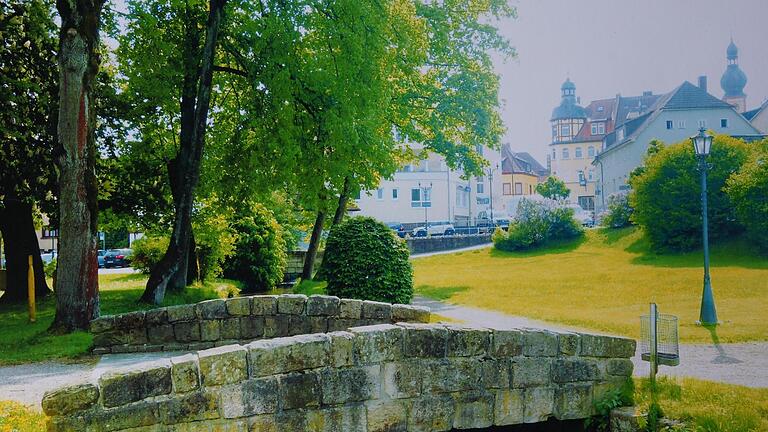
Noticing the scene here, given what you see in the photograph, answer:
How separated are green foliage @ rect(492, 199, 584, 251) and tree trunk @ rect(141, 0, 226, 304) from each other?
26.6 metres

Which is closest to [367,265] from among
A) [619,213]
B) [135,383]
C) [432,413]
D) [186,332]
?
[186,332]

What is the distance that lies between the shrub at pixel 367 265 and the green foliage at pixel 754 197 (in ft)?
62.0

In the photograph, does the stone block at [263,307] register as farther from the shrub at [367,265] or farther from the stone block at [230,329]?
the shrub at [367,265]

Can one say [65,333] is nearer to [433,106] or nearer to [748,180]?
[433,106]

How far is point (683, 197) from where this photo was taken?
33.0 meters

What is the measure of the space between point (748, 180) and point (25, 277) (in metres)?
27.0

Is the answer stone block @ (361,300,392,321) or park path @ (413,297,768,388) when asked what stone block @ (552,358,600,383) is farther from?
stone block @ (361,300,392,321)

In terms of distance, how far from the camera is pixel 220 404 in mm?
6262

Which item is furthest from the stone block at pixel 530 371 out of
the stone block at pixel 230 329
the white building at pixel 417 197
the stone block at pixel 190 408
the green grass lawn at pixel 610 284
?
the white building at pixel 417 197

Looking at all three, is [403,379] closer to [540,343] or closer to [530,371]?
[530,371]

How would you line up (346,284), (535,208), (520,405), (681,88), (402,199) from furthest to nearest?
1. (402,199)
2. (681,88)
3. (535,208)
4. (346,284)
5. (520,405)

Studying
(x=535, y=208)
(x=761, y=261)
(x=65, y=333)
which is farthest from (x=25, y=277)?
(x=535, y=208)

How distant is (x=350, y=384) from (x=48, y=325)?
9.36 metres

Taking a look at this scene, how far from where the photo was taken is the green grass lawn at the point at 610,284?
15.9m
